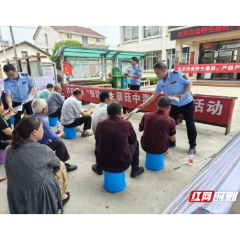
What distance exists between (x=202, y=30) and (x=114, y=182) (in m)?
13.8

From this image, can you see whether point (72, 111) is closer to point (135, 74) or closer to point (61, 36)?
point (135, 74)

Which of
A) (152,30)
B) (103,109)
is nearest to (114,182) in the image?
(103,109)

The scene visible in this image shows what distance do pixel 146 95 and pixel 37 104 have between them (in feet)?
11.2

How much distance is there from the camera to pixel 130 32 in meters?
23.1

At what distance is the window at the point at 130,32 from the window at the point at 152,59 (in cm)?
337

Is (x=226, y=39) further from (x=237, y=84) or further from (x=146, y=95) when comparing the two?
(x=146, y=95)

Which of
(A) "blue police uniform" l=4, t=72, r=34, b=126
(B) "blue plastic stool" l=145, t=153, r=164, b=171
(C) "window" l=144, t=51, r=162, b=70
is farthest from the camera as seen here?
(C) "window" l=144, t=51, r=162, b=70

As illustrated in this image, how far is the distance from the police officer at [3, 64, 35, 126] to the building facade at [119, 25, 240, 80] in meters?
12.4

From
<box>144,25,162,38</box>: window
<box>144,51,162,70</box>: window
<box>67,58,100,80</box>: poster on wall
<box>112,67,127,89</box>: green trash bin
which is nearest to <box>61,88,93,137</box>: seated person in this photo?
<box>112,67,127,89</box>: green trash bin

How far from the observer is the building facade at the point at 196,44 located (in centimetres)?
1232

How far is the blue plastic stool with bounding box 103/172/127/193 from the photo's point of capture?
2.17 m

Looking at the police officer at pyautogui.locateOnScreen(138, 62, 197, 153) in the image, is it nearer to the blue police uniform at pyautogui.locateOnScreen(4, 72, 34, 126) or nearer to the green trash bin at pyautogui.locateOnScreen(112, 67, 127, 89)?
the blue police uniform at pyautogui.locateOnScreen(4, 72, 34, 126)

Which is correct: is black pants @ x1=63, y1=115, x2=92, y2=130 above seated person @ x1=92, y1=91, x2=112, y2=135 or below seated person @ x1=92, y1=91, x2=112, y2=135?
below

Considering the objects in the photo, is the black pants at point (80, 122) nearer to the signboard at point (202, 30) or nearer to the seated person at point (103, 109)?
the seated person at point (103, 109)
